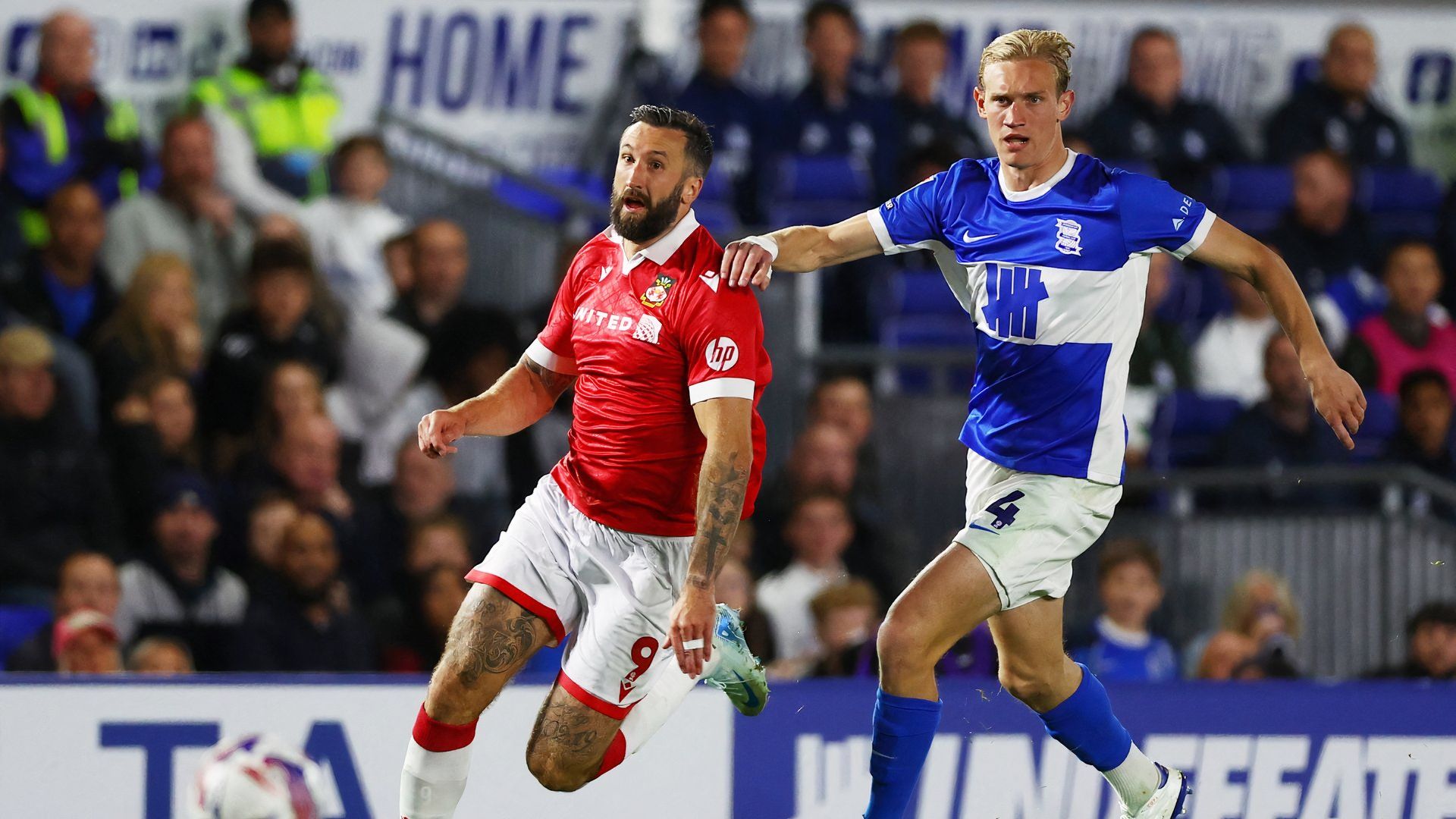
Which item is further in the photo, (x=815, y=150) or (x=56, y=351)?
(x=815, y=150)

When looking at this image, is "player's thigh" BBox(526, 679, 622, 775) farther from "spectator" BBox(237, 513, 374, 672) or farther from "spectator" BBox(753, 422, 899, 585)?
"spectator" BBox(753, 422, 899, 585)

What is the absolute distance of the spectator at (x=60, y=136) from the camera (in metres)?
9.52

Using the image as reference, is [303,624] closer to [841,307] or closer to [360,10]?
[841,307]

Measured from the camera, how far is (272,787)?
535 cm

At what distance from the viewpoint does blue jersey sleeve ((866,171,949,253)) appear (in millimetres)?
5492

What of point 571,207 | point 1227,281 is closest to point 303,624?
point 571,207

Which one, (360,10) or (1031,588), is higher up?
(360,10)

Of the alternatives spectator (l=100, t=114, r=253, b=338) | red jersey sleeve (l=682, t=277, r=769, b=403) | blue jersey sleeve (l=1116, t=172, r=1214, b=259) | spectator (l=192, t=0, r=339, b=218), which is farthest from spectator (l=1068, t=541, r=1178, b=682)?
spectator (l=192, t=0, r=339, b=218)

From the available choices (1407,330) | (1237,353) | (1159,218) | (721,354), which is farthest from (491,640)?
(1407,330)

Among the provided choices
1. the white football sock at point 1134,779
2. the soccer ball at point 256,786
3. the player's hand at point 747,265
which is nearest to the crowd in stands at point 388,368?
the white football sock at point 1134,779

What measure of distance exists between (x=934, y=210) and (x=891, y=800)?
5.52 ft

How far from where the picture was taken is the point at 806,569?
26.9 feet

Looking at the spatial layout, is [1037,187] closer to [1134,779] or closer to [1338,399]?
[1338,399]

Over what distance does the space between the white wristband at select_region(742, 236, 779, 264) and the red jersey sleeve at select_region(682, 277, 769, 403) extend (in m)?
0.13
